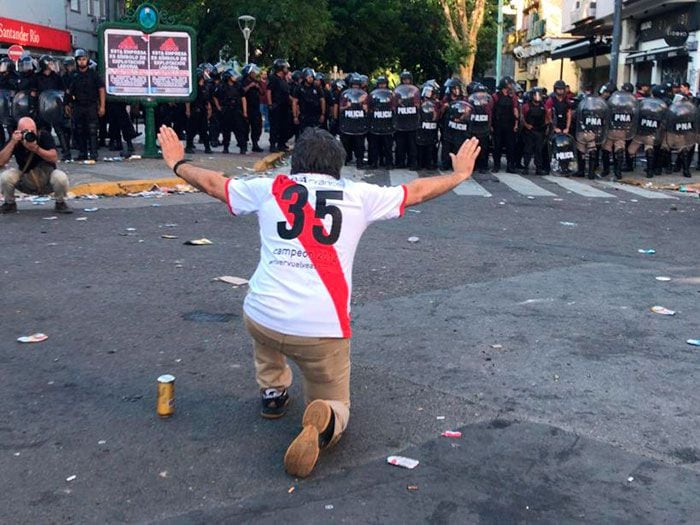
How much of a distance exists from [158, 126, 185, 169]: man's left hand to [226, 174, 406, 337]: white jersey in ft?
2.06

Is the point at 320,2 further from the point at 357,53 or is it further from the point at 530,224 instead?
the point at 530,224

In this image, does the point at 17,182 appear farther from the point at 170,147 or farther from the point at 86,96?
the point at 170,147

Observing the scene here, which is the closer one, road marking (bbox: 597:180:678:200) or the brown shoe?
the brown shoe

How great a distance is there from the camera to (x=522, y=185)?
15.5 m

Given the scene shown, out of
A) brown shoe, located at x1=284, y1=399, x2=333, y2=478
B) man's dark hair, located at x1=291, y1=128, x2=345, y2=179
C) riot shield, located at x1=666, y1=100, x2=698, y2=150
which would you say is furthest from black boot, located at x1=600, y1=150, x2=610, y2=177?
brown shoe, located at x1=284, y1=399, x2=333, y2=478

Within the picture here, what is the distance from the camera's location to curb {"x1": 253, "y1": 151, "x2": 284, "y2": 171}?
647 inches

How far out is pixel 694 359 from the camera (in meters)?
5.43

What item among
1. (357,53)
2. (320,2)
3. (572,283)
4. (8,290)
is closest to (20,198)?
(8,290)

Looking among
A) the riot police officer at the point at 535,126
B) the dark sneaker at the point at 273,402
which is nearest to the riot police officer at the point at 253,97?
the riot police officer at the point at 535,126

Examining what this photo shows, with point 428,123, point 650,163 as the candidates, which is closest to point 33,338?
point 428,123

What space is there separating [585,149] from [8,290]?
12412 millimetres

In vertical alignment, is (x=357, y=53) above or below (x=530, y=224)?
above

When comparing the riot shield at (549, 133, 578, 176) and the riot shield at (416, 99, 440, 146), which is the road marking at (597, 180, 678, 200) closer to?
the riot shield at (549, 133, 578, 176)

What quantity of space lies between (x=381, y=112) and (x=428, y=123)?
97cm
